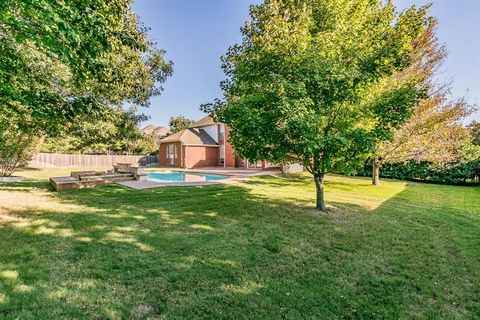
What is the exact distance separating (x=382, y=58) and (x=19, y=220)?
10.3 meters

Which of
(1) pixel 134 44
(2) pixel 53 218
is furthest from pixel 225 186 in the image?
(1) pixel 134 44

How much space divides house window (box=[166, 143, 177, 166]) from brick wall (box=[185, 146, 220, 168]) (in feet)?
10.6

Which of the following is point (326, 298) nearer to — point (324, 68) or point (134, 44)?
point (324, 68)

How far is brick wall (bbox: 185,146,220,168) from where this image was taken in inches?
1147

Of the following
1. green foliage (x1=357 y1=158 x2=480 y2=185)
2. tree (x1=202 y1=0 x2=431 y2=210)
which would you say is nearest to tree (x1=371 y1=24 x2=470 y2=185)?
green foliage (x1=357 y1=158 x2=480 y2=185)

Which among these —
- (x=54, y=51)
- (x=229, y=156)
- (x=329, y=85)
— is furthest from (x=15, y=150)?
(x=229, y=156)

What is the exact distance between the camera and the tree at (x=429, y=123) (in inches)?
543

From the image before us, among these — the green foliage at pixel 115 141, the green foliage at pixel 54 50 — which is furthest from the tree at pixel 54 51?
the green foliage at pixel 115 141

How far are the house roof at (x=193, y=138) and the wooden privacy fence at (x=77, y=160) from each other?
7.09 m

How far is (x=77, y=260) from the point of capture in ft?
14.2

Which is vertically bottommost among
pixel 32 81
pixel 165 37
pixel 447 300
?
pixel 447 300

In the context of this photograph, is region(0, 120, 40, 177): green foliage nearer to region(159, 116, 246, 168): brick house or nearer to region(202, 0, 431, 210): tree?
region(202, 0, 431, 210): tree

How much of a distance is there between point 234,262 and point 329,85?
506cm

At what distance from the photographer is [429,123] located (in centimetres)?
1393
